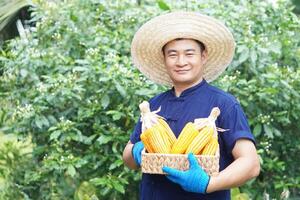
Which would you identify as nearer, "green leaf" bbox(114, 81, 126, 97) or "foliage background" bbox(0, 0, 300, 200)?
"green leaf" bbox(114, 81, 126, 97)

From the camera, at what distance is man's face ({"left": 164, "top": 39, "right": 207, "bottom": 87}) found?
2.49m

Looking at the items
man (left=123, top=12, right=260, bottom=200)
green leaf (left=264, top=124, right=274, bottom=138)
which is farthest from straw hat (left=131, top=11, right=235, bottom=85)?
green leaf (left=264, top=124, right=274, bottom=138)

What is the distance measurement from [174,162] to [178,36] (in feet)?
1.63

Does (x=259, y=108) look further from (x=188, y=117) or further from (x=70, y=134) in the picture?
(x=188, y=117)

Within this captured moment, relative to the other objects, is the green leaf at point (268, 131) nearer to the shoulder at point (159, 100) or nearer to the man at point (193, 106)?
the man at point (193, 106)

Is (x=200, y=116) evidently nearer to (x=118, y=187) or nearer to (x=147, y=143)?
(x=147, y=143)

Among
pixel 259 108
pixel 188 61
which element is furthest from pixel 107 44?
pixel 188 61

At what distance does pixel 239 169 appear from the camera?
2352 mm

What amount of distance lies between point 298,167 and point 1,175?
201 centimetres

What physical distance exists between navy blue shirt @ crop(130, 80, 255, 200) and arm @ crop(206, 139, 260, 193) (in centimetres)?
3

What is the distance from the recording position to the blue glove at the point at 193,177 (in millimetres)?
2287

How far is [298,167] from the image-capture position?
4.52m

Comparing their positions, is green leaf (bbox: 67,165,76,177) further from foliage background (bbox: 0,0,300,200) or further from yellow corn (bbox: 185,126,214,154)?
yellow corn (bbox: 185,126,214,154)

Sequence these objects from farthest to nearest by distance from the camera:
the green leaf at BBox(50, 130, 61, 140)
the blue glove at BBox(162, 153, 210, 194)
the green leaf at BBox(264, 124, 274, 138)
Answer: the green leaf at BBox(264, 124, 274, 138)
the green leaf at BBox(50, 130, 61, 140)
the blue glove at BBox(162, 153, 210, 194)
